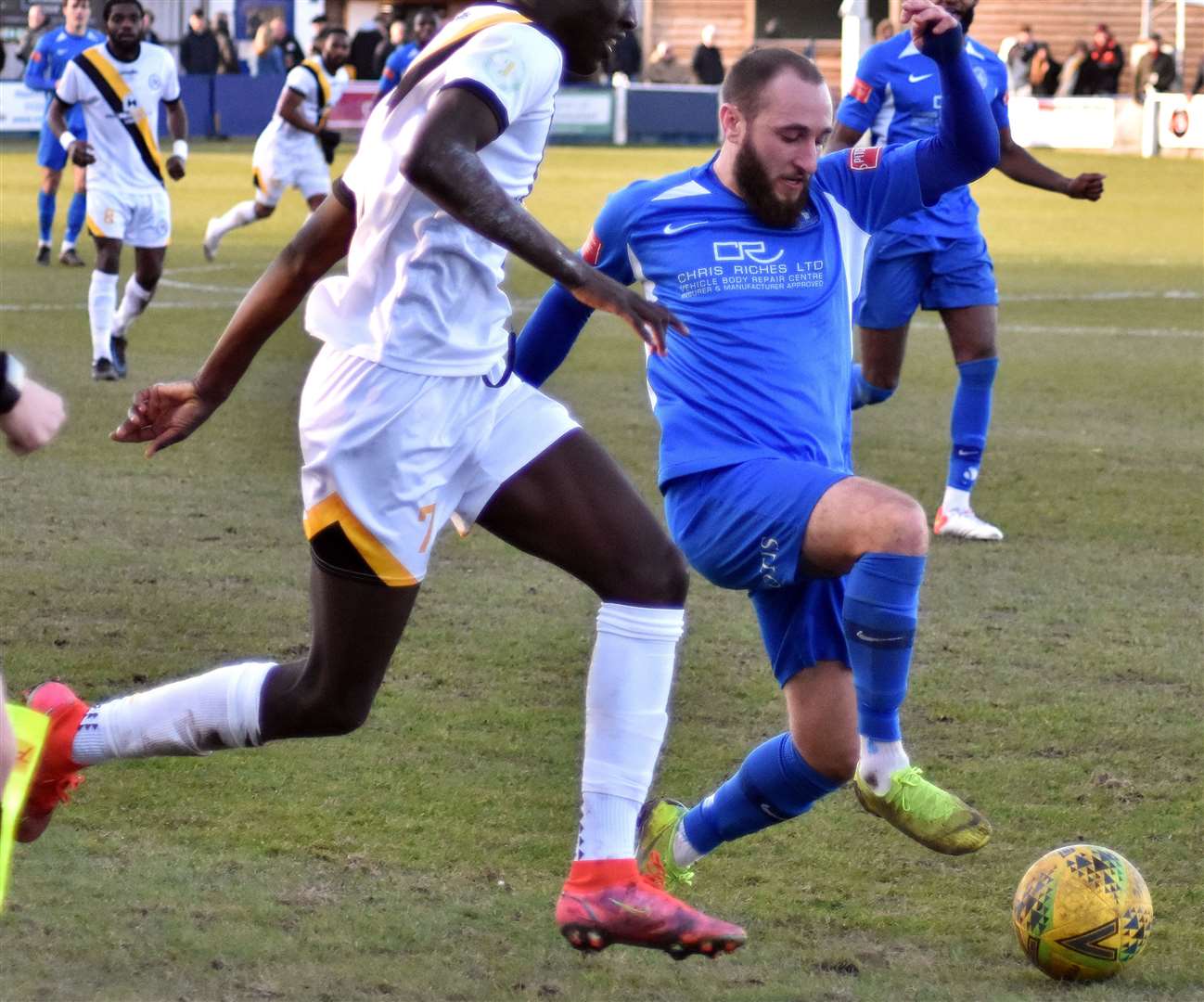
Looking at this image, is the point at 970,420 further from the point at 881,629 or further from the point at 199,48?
the point at 199,48

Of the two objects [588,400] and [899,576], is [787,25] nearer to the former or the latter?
[588,400]

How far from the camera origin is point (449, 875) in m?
4.63

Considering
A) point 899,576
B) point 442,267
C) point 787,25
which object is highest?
point 442,267

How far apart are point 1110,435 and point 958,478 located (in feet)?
9.21

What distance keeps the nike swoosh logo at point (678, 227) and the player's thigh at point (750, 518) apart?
61cm

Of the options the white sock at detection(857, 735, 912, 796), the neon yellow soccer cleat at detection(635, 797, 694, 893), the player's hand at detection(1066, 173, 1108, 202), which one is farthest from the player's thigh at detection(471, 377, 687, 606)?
the player's hand at detection(1066, 173, 1108, 202)

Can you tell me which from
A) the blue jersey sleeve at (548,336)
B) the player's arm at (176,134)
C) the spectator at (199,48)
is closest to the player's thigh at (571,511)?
the blue jersey sleeve at (548,336)

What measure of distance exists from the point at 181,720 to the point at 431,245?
1.19 m

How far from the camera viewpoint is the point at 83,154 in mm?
12633

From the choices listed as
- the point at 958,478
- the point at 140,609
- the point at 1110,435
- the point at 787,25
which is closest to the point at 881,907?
the point at 140,609

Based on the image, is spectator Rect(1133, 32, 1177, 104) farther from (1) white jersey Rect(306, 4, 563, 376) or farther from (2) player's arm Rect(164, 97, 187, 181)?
(1) white jersey Rect(306, 4, 563, 376)

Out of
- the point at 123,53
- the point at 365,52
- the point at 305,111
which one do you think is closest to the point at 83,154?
the point at 123,53

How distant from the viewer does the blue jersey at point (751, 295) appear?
15.0ft

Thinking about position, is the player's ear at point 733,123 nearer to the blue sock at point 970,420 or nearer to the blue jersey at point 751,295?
the blue jersey at point 751,295
